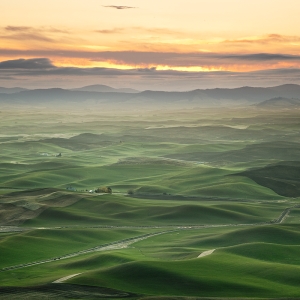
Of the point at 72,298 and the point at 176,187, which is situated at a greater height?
→ the point at 72,298

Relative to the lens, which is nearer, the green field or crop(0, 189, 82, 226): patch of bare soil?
the green field

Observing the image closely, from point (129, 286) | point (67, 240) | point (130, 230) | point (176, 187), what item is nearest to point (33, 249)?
point (67, 240)

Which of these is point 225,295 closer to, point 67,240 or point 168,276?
point 168,276

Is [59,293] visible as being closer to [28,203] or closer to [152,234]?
[152,234]

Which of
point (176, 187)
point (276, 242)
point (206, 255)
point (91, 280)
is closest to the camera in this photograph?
point (91, 280)

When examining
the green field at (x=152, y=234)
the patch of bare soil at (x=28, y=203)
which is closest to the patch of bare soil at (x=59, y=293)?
the green field at (x=152, y=234)

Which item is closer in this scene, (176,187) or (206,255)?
(206,255)

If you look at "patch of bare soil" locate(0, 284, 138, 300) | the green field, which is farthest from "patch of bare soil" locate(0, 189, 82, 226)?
"patch of bare soil" locate(0, 284, 138, 300)

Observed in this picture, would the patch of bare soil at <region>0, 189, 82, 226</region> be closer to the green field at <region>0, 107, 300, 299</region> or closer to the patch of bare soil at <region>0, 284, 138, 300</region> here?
the green field at <region>0, 107, 300, 299</region>

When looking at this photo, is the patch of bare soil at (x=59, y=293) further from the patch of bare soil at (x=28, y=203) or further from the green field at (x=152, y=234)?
the patch of bare soil at (x=28, y=203)

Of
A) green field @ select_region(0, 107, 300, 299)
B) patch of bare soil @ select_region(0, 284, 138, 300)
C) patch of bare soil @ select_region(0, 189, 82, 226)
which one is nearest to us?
patch of bare soil @ select_region(0, 284, 138, 300)

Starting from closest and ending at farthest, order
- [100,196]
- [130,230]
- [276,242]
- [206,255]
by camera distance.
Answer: [206,255] → [276,242] → [130,230] → [100,196]
